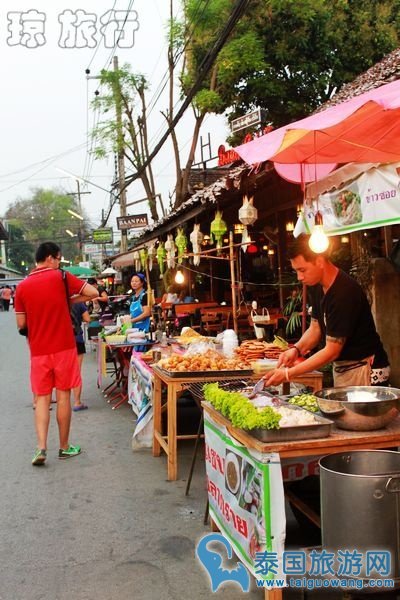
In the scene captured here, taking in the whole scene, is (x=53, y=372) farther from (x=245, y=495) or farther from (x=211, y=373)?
(x=245, y=495)

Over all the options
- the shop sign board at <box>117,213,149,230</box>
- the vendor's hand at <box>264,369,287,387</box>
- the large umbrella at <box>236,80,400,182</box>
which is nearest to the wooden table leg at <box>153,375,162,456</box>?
the vendor's hand at <box>264,369,287,387</box>

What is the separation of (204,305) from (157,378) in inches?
363

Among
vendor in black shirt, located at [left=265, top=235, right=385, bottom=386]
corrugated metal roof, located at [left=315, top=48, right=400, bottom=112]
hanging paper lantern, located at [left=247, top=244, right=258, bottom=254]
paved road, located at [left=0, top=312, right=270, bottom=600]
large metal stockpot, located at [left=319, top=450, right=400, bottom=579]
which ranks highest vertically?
corrugated metal roof, located at [left=315, top=48, right=400, bottom=112]

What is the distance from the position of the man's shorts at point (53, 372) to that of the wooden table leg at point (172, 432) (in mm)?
1262

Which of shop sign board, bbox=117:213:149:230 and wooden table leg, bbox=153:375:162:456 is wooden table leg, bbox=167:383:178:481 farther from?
shop sign board, bbox=117:213:149:230

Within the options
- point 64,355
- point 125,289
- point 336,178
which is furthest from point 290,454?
point 125,289

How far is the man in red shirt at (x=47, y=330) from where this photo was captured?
5.80m

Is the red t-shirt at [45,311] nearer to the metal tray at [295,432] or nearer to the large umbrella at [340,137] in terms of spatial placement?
the large umbrella at [340,137]

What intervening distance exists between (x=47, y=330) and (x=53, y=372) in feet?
1.48

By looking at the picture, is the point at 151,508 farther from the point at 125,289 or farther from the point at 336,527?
the point at 125,289

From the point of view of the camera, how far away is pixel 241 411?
2.99m

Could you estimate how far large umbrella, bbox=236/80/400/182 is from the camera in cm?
390

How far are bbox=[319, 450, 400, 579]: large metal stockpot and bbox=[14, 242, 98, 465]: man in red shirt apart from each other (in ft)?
12.2

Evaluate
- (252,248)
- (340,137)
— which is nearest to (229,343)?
(340,137)
